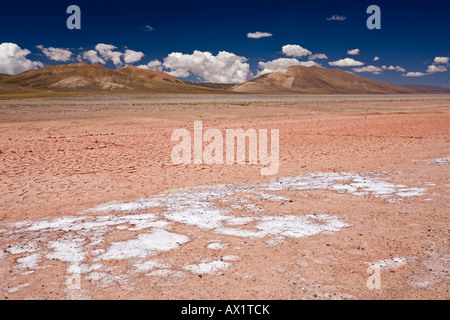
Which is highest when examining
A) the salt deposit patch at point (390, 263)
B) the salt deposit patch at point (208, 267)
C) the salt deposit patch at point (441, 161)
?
the salt deposit patch at point (441, 161)

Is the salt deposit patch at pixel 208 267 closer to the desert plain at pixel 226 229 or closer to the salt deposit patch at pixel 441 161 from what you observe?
the desert plain at pixel 226 229

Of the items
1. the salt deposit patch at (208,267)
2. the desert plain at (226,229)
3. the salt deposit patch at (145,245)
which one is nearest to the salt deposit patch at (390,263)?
the desert plain at (226,229)

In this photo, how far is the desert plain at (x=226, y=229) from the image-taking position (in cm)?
339

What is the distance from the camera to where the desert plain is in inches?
134

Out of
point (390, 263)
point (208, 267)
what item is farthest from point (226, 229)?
point (390, 263)

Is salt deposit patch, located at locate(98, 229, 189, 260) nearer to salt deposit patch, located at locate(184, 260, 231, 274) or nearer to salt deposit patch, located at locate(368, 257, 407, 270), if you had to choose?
salt deposit patch, located at locate(184, 260, 231, 274)

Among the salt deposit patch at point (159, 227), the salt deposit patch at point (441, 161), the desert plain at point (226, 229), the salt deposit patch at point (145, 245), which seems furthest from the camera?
the salt deposit patch at point (441, 161)

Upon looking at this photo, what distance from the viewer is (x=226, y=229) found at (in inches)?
188

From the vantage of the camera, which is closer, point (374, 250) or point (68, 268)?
point (68, 268)

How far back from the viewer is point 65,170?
877cm

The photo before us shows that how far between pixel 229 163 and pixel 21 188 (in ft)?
15.9

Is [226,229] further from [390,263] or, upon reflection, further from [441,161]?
[441,161]

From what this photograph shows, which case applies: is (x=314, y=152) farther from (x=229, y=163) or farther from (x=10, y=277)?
(x=10, y=277)
